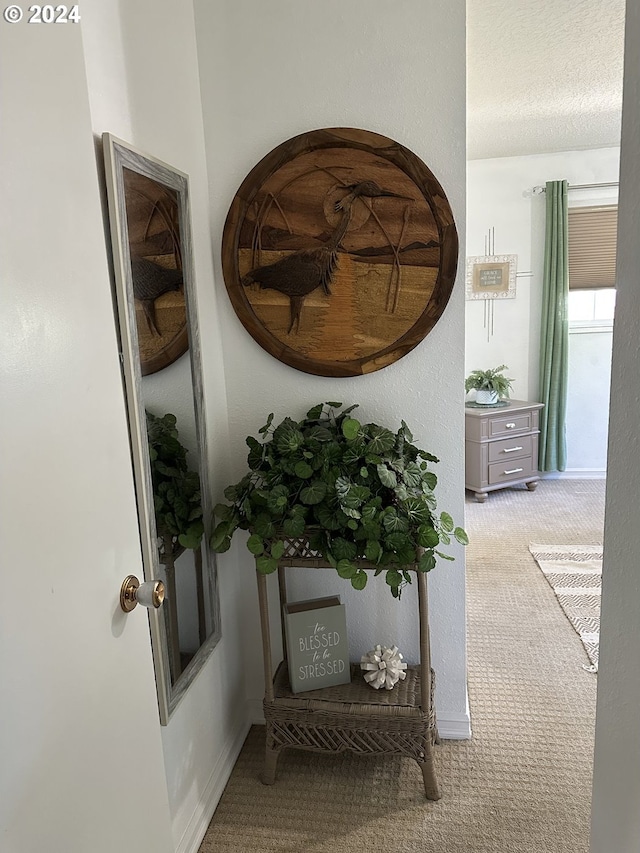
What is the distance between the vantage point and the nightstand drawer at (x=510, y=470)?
4461 mm

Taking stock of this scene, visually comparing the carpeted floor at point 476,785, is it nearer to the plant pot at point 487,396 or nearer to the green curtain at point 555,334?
the plant pot at point 487,396

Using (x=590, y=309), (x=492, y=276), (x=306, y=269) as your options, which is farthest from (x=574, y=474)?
(x=306, y=269)

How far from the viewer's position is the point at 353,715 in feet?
5.74

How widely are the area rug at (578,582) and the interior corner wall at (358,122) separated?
954mm

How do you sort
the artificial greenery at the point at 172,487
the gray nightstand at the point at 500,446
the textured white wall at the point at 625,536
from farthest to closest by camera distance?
the gray nightstand at the point at 500,446, the artificial greenery at the point at 172,487, the textured white wall at the point at 625,536

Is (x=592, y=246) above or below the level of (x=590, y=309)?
above

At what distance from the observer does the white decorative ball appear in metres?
1.84

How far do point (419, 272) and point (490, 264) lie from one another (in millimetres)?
3285

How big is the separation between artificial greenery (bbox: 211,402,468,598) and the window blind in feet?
11.8

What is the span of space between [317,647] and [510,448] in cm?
299

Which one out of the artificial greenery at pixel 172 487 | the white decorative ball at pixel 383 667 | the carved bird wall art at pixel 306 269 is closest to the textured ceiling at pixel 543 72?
the carved bird wall art at pixel 306 269

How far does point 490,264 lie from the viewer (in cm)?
479

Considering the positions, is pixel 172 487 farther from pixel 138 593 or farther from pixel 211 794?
pixel 211 794

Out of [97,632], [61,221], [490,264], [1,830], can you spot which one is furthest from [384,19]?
[490,264]
